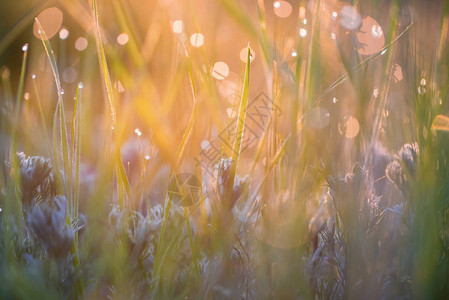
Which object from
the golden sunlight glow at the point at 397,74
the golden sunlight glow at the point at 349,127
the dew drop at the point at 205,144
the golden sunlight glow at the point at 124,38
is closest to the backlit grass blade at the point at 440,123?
the golden sunlight glow at the point at 349,127

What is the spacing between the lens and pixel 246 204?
1.96ft

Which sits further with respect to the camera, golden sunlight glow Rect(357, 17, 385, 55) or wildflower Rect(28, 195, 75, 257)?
golden sunlight glow Rect(357, 17, 385, 55)

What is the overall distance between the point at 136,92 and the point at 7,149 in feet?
0.95

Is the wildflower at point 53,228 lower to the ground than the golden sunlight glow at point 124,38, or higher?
lower

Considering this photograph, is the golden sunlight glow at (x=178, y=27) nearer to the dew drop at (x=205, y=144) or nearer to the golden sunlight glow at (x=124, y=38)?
the golden sunlight glow at (x=124, y=38)

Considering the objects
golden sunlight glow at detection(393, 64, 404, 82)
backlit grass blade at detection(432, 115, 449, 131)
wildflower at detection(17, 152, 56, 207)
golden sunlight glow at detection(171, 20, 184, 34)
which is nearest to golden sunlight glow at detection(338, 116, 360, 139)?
Result: backlit grass blade at detection(432, 115, 449, 131)

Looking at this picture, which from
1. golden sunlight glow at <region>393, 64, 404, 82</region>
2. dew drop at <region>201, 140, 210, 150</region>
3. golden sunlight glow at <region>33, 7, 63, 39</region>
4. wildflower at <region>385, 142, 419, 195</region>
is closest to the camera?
wildflower at <region>385, 142, 419, 195</region>

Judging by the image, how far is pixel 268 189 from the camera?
67 centimetres

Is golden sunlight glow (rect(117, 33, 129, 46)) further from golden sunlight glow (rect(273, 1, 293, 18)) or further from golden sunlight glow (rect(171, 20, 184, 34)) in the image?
golden sunlight glow (rect(273, 1, 293, 18))

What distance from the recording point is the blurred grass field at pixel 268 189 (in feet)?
1.79

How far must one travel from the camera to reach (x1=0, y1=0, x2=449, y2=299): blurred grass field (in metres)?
0.55

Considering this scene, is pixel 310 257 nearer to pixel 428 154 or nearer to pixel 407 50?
pixel 428 154

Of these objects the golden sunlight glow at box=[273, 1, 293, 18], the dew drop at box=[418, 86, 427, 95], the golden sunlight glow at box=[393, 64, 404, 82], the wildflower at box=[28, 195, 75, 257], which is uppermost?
the golden sunlight glow at box=[273, 1, 293, 18]

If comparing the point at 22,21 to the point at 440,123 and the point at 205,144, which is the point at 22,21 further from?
the point at 440,123
